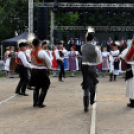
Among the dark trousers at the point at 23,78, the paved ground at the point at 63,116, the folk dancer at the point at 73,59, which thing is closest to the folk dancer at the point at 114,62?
the folk dancer at the point at 73,59

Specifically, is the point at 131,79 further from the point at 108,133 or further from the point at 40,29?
the point at 40,29

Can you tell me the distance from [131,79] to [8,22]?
117 feet

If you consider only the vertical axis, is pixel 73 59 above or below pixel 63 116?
above

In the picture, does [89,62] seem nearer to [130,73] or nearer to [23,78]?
[130,73]

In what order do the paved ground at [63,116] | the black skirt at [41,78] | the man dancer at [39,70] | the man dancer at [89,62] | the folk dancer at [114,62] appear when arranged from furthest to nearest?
the folk dancer at [114,62], the black skirt at [41,78], the man dancer at [39,70], the man dancer at [89,62], the paved ground at [63,116]

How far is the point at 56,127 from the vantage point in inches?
231

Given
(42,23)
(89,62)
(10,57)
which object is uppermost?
(42,23)

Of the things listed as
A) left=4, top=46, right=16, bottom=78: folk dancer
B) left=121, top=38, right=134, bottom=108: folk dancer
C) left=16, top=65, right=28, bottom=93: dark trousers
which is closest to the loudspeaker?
left=4, top=46, right=16, bottom=78: folk dancer

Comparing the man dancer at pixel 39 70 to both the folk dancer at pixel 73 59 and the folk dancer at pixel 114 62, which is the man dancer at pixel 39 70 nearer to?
the folk dancer at pixel 114 62

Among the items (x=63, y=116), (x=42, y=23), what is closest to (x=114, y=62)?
(x=42, y=23)

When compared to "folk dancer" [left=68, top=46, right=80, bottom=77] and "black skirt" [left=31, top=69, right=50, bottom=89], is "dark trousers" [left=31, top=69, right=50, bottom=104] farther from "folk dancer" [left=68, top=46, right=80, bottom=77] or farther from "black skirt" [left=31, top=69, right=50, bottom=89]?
"folk dancer" [left=68, top=46, right=80, bottom=77]

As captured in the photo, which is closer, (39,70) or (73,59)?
(39,70)

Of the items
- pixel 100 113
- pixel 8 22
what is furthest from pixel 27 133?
pixel 8 22

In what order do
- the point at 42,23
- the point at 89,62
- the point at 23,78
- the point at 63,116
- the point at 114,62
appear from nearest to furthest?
the point at 63,116
the point at 89,62
the point at 23,78
the point at 114,62
the point at 42,23
